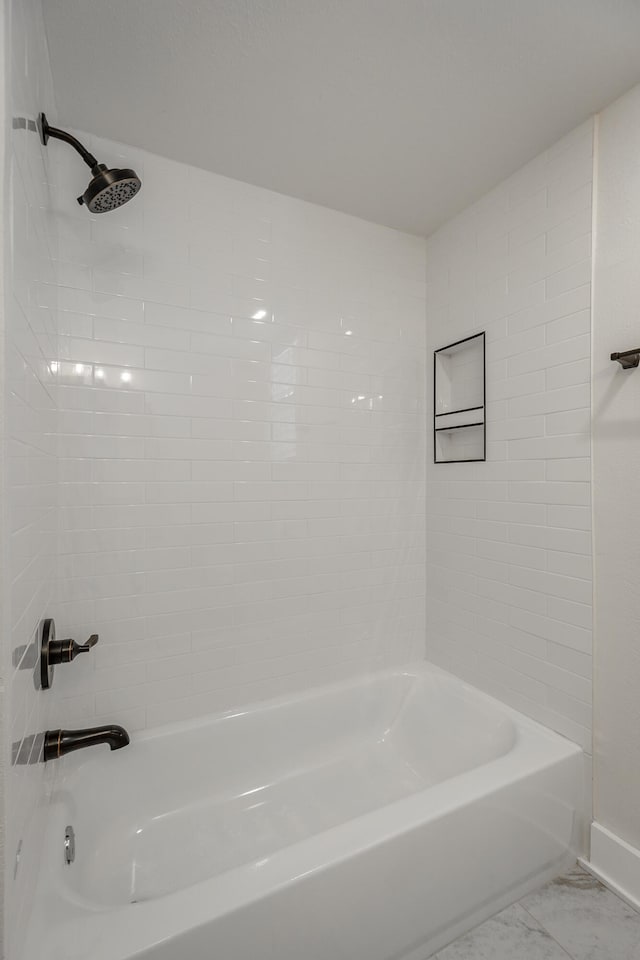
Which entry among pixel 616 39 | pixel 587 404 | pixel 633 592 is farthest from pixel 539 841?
pixel 616 39

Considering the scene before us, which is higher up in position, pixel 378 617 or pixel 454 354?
pixel 454 354

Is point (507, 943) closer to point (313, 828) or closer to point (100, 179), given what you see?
point (313, 828)

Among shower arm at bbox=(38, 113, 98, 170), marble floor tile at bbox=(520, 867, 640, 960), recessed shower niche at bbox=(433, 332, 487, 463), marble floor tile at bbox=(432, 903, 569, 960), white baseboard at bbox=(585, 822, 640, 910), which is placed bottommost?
marble floor tile at bbox=(432, 903, 569, 960)

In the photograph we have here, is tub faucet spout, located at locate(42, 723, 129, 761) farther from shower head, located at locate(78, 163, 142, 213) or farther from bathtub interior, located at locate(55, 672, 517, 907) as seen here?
shower head, located at locate(78, 163, 142, 213)

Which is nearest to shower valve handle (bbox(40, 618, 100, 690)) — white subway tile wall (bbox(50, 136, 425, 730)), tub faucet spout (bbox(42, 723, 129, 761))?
tub faucet spout (bbox(42, 723, 129, 761))

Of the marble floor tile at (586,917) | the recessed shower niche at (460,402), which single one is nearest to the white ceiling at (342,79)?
the recessed shower niche at (460,402)

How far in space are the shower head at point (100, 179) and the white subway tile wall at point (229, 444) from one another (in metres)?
0.31

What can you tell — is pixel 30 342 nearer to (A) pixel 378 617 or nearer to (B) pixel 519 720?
(A) pixel 378 617

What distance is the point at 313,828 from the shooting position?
5.42 feet

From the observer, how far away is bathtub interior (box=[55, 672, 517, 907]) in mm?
1481

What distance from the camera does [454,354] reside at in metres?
2.26

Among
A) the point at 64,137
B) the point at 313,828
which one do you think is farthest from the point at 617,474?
the point at 64,137

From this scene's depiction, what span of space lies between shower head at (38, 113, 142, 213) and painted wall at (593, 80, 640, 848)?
1545mm

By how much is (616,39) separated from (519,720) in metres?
2.26
